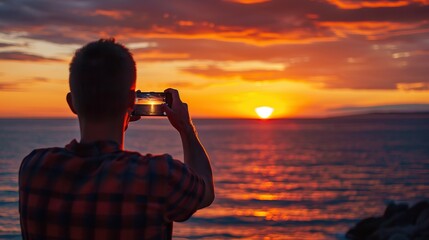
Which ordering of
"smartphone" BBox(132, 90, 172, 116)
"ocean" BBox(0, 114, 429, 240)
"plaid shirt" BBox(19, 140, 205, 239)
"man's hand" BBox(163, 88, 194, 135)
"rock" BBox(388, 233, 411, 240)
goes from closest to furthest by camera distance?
"plaid shirt" BBox(19, 140, 205, 239), "man's hand" BBox(163, 88, 194, 135), "smartphone" BBox(132, 90, 172, 116), "rock" BBox(388, 233, 411, 240), "ocean" BBox(0, 114, 429, 240)

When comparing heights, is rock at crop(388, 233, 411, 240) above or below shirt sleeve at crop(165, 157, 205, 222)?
below

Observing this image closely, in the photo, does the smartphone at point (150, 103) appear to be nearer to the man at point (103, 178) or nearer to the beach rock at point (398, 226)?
the man at point (103, 178)

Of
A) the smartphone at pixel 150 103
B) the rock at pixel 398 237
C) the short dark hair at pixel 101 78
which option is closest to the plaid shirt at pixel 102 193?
the short dark hair at pixel 101 78

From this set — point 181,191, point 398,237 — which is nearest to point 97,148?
point 181,191

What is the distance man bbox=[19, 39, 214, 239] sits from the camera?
200 cm

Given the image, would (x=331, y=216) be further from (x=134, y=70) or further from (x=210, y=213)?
(x=134, y=70)

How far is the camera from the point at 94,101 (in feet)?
6.76

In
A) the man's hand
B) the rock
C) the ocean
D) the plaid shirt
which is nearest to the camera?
the plaid shirt

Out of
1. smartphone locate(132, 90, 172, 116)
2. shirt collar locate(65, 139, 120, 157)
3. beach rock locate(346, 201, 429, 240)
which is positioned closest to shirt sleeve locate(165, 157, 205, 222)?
shirt collar locate(65, 139, 120, 157)

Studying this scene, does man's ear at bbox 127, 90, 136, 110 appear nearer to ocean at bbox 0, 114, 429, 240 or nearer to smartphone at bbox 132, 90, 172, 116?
smartphone at bbox 132, 90, 172, 116

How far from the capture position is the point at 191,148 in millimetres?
2215

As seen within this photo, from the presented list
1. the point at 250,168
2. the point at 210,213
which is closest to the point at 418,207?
the point at 210,213

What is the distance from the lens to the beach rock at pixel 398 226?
18.1 meters

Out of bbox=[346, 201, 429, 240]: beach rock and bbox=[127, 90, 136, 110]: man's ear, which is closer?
bbox=[127, 90, 136, 110]: man's ear
